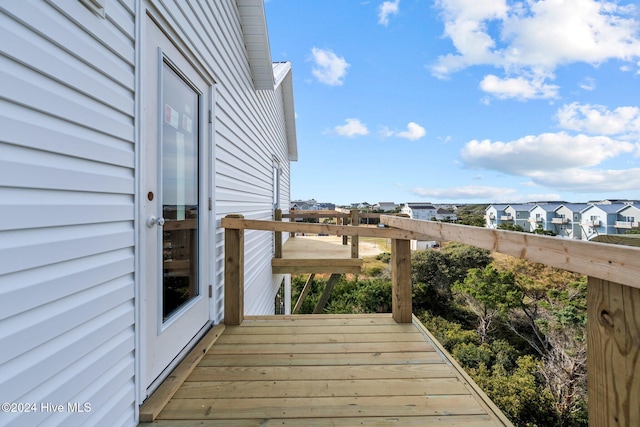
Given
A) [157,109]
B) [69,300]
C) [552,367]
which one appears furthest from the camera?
[552,367]

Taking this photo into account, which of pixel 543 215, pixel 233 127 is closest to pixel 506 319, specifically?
pixel 233 127

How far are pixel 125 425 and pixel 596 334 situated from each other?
1987mm

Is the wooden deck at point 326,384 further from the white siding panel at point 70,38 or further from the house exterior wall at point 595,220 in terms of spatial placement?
the house exterior wall at point 595,220

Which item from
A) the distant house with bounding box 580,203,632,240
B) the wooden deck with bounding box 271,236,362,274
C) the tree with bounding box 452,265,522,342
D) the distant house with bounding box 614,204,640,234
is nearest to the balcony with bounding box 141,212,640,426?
the wooden deck with bounding box 271,236,362,274

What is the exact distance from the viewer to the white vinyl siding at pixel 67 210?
0.94m

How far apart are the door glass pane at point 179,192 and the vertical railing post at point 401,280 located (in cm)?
173

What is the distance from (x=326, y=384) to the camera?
1831 mm

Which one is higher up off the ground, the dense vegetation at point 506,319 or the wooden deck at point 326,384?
the wooden deck at point 326,384

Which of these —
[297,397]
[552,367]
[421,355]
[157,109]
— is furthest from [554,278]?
[157,109]

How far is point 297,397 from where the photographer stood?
1.70m

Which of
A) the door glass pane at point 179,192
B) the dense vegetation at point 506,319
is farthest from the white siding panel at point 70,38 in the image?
the dense vegetation at point 506,319

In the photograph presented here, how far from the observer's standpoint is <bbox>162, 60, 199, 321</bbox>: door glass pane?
197cm

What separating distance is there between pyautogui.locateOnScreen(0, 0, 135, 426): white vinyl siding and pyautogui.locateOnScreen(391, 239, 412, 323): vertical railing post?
204 centimetres

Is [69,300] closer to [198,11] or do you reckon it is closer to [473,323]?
[198,11]
